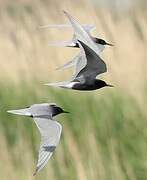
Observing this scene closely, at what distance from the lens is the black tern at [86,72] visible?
0.36 m

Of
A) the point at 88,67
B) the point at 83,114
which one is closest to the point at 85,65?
the point at 88,67

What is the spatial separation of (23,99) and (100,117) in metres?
A: 0.29

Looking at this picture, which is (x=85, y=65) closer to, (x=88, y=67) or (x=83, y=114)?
(x=88, y=67)

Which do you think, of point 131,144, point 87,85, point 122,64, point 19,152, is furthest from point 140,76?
point 87,85

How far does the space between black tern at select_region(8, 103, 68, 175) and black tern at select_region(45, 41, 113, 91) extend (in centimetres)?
2

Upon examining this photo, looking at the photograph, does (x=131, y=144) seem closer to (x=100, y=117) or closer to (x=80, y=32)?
(x=100, y=117)

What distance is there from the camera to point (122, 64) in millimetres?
2141

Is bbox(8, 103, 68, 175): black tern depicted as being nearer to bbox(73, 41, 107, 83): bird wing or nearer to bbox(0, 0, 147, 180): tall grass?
bbox(73, 41, 107, 83): bird wing

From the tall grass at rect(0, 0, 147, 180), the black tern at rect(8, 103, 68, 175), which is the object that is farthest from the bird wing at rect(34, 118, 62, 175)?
Result: the tall grass at rect(0, 0, 147, 180)

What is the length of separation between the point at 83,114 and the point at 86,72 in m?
1.52

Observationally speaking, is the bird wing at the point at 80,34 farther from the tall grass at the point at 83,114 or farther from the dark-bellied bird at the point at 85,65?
the tall grass at the point at 83,114

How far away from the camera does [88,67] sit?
384 mm

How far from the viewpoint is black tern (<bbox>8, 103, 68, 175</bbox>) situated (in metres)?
0.37

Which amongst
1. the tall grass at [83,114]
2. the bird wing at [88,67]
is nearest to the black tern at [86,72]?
the bird wing at [88,67]
